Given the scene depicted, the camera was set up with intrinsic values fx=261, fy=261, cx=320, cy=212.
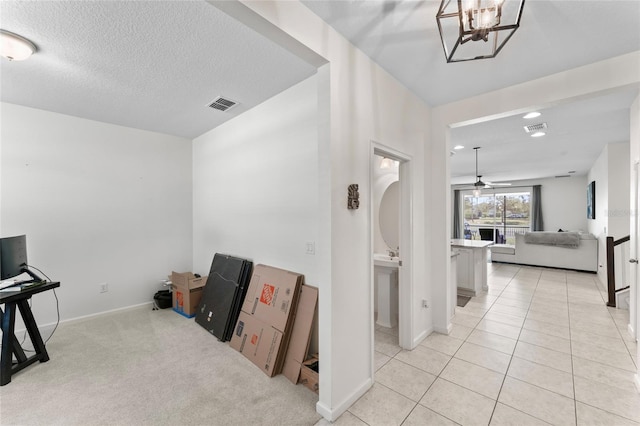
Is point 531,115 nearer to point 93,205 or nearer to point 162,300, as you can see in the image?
point 162,300

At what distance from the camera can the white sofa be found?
6.38 metres

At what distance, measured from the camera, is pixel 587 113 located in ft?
11.0

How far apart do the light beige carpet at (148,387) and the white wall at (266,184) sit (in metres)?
1.06

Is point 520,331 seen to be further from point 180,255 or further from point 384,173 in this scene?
point 180,255

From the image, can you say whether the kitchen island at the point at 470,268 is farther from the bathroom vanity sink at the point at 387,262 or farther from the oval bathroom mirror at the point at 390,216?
the bathroom vanity sink at the point at 387,262

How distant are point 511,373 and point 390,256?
170 cm

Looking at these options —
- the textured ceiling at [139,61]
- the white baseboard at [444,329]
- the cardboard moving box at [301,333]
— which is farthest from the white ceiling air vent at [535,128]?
the cardboard moving box at [301,333]

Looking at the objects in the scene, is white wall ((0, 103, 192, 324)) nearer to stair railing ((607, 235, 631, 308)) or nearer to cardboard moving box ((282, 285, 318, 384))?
cardboard moving box ((282, 285, 318, 384))

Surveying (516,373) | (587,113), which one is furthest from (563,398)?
(587,113)

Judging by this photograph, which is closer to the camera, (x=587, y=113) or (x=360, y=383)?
(x=360, y=383)

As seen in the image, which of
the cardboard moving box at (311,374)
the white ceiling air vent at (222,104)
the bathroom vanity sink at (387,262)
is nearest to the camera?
the cardboard moving box at (311,374)

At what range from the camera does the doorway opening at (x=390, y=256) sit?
276 cm

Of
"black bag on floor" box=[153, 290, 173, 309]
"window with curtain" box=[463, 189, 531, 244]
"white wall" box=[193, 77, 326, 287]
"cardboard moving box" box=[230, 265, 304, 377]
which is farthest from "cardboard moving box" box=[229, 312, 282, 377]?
"window with curtain" box=[463, 189, 531, 244]

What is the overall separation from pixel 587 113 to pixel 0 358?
692 centimetres
